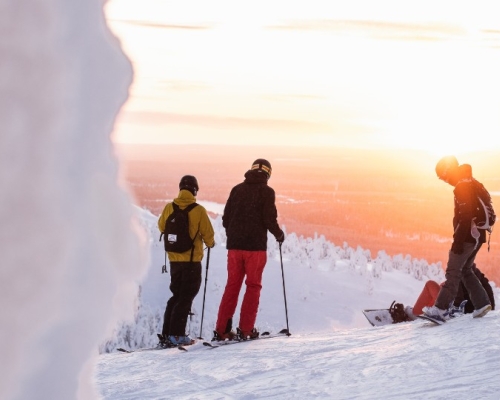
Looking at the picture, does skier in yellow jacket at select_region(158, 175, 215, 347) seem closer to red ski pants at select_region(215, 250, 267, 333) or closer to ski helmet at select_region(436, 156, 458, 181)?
red ski pants at select_region(215, 250, 267, 333)

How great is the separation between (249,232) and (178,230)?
78 cm

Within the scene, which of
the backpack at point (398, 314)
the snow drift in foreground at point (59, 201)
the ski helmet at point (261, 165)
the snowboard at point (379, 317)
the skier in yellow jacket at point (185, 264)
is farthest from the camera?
the snowboard at point (379, 317)

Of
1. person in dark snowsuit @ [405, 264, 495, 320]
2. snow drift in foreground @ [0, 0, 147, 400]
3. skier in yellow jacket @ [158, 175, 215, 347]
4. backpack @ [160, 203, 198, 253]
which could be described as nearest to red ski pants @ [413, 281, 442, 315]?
person in dark snowsuit @ [405, 264, 495, 320]

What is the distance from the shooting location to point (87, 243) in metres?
1.32

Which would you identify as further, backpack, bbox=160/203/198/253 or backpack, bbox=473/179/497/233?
backpack, bbox=160/203/198/253

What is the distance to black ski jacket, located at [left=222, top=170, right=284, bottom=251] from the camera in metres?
8.21

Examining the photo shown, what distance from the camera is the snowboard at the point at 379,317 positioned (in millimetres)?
10711

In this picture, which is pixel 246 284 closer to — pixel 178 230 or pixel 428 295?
pixel 178 230

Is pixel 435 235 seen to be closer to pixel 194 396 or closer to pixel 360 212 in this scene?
pixel 360 212

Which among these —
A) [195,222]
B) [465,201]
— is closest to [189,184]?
[195,222]

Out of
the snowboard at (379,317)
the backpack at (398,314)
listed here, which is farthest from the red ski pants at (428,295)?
the snowboard at (379,317)

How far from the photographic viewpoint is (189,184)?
8258 millimetres

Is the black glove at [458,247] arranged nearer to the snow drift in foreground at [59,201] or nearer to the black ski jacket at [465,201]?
the black ski jacket at [465,201]

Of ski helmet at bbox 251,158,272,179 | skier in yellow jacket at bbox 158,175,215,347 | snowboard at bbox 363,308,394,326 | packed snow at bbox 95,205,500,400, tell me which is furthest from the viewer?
snowboard at bbox 363,308,394,326
